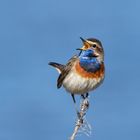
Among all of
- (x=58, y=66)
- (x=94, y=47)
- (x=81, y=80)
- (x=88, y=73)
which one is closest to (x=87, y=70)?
(x=88, y=73)

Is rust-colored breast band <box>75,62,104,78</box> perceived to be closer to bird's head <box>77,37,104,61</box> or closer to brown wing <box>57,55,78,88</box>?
bird's head <box>77,37,104,61</box>

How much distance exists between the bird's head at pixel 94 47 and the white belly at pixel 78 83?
0.38 metres

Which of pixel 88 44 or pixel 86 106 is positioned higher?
pixel 88 44

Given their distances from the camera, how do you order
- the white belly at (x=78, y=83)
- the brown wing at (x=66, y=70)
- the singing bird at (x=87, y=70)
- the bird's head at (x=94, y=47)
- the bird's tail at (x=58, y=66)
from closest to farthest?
1. the bird's head at (x=94, y=47)
2. the singing bird at (x=87, y=70)
3. the white belly at (x=78, y=83)
4. the brown wing at (x=66, y=70)
5. the bird's tail at (x=58, y=66)

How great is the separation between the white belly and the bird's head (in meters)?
0.38

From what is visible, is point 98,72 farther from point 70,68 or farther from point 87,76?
point 70,68

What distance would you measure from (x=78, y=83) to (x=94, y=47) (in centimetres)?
70

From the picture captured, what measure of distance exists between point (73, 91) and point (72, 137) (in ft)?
13.7

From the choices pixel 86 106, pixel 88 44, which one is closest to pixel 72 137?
pixel 86 106

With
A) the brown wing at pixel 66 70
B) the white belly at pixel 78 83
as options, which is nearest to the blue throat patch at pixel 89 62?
the white belly at pixel 78 83

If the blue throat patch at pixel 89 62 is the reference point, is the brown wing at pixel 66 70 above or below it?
above

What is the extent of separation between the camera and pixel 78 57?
7391 mm

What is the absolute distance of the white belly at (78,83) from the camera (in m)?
6.86

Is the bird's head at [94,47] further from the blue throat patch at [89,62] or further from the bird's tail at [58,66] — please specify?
the bird's tail at [58,66]
